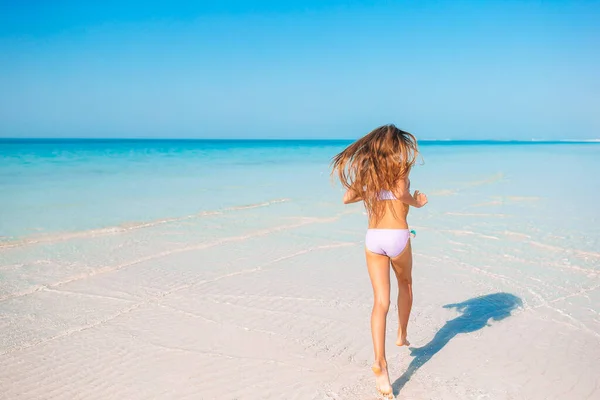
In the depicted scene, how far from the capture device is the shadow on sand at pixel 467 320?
4.29 m

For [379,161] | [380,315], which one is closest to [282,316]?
[380,315]

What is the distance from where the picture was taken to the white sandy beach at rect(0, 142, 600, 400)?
13.0 feet

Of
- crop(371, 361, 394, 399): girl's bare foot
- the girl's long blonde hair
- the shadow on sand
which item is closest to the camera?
the girl's long blonde hair

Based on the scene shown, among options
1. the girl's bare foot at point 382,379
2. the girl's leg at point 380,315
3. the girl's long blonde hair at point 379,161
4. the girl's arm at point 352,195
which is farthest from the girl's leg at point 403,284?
the girl's bare foot at point 382,379

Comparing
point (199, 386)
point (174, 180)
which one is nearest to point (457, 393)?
point (199, 386)

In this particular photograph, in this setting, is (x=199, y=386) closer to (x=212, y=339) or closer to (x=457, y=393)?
(x=212, y=339)

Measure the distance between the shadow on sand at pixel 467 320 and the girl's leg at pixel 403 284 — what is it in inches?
9.4

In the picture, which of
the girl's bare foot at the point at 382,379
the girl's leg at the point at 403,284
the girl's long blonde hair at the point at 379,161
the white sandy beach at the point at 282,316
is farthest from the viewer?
the white sandy beach at the point at 282,316

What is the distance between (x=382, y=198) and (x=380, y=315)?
91cm

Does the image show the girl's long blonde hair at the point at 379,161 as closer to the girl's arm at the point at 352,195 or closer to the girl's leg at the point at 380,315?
the girl's arm at the point at 352,195

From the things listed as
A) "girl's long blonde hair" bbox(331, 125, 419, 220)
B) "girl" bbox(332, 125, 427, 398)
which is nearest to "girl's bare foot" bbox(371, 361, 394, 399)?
"girl" bbox(332, 125, 427, 398)

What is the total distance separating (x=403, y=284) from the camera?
4055mm

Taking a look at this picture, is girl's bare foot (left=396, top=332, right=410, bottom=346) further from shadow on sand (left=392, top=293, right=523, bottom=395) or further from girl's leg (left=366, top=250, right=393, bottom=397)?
girl's leg (left=366, top=250, right=393, bottom=397)

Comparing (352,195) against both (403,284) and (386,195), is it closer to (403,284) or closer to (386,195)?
(386,195)
